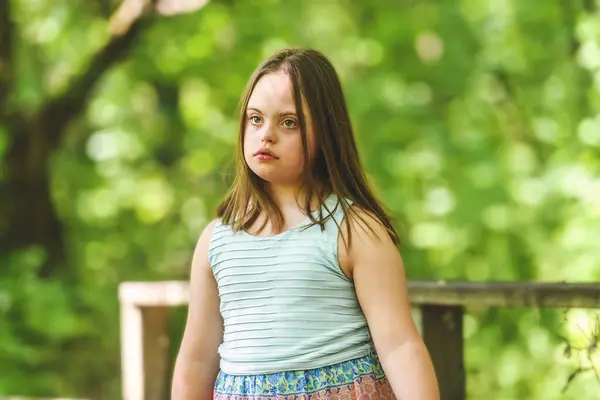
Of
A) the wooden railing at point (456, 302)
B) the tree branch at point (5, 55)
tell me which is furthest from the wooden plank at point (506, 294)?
the tree branch at point (5, 55)

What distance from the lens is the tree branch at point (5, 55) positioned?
5.59m

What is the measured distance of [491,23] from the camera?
6.82m

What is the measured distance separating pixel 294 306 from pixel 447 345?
1022mm

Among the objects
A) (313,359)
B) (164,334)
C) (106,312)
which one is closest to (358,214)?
(313,359)

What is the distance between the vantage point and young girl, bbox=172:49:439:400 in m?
1.69

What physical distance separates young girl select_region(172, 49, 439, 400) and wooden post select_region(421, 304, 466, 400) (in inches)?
34.4

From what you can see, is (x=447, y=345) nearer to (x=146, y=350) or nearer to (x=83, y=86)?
(x=146, y=350)

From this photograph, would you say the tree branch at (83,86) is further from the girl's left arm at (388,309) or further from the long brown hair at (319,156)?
the girl's left arm at (388,309)

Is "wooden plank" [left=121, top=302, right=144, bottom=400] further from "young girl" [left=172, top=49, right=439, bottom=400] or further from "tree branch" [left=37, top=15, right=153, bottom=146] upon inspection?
"tree branch" [left=37, top=15, right=153, bottom=146]

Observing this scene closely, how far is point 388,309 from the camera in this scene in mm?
1685

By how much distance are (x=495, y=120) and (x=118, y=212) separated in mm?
3149

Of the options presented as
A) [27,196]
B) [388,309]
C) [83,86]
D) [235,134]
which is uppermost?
[83,86]

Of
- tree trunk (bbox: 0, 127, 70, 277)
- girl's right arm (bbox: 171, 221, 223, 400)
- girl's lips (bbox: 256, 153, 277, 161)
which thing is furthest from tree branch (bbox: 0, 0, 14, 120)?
girl's lips (bbox: 256, 153, 277, 161)

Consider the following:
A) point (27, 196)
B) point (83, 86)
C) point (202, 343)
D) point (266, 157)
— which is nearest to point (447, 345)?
point (202, 343)
